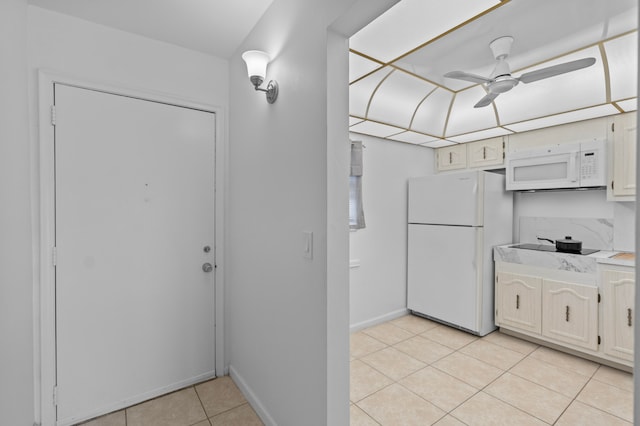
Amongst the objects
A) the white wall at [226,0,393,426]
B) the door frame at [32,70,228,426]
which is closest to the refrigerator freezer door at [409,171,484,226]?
the white wall at [226,0,393,426]

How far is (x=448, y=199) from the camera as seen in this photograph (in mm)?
3402

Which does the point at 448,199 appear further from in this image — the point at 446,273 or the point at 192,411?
the point at 192,411

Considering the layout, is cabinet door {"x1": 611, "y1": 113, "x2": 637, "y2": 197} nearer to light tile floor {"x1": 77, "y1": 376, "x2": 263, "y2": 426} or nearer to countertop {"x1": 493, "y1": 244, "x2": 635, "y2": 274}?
countertop {"x1": 493, "y1": 244, "x2": 635, "y2": 274}

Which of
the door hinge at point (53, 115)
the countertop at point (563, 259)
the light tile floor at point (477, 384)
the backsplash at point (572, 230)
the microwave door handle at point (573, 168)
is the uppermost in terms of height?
the door hinge at point (53, 115)

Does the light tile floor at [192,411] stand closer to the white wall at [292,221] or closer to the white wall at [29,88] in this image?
the white wall at [292,221]

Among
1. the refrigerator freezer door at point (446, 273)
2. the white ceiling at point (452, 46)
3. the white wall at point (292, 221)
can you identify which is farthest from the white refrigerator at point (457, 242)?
the white wall at point (292, 221)

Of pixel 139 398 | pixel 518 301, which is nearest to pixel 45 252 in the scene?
pixel 139 398

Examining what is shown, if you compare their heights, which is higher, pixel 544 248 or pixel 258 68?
pixel 258 68

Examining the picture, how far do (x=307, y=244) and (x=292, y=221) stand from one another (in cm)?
19

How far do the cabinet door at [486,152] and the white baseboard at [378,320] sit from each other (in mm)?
2038

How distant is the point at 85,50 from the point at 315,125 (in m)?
1.66

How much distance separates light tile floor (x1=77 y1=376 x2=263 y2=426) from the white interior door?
76mm

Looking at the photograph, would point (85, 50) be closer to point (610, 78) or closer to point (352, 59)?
point (352, 59)

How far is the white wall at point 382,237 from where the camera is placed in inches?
133
